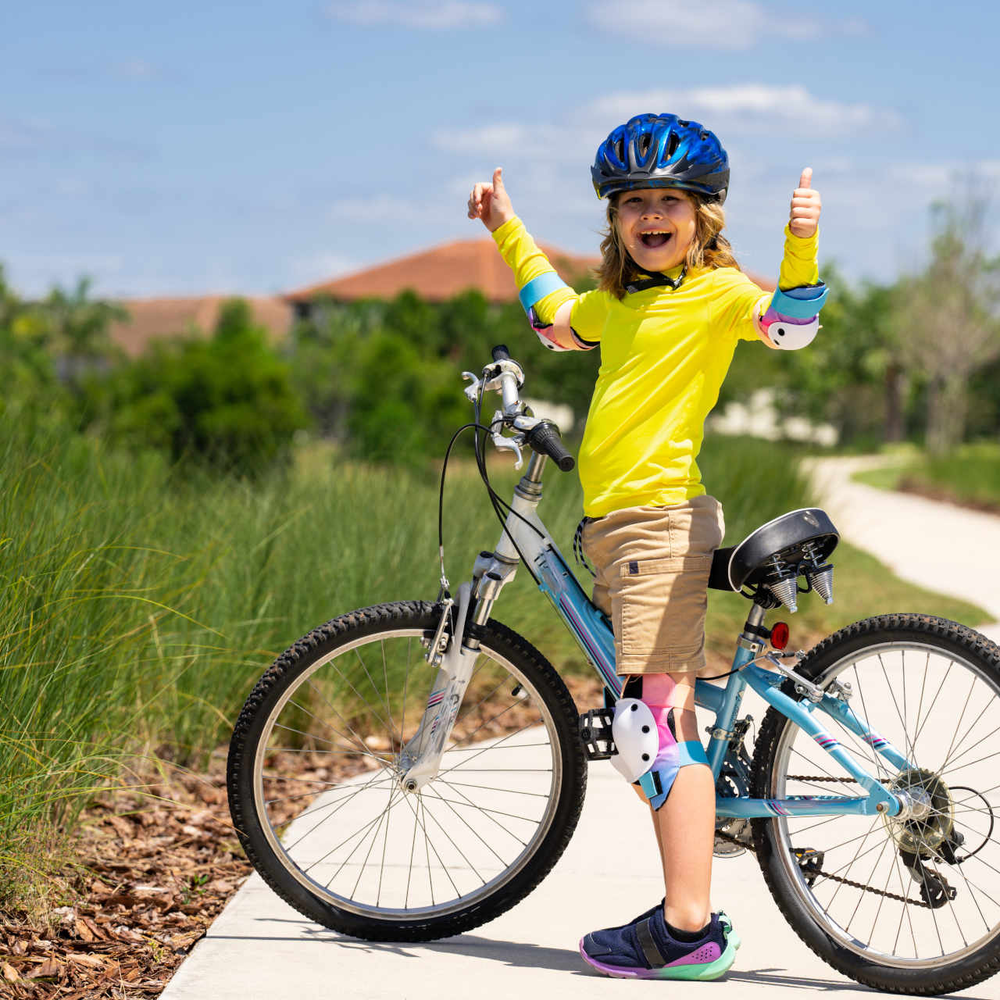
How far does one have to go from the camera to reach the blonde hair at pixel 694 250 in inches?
128

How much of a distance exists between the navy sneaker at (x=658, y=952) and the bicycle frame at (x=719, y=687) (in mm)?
289

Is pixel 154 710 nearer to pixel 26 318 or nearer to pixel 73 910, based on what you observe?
pixel 73 910

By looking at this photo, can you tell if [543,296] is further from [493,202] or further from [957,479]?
[957,479]

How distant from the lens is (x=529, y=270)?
366 centimetres

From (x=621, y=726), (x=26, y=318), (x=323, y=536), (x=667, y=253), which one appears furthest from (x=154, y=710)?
(x=26, y=318)

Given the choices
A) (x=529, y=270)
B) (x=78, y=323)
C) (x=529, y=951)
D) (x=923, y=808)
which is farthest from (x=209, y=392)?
(x=78, y=323)

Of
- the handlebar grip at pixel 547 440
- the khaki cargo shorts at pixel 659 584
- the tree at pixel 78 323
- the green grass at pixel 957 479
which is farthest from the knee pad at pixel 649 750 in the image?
the tree at pixel 78 323

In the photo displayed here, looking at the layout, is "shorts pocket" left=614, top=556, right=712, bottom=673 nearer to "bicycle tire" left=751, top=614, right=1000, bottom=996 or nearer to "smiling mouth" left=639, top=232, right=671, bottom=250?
"bicycle tire" left=751, top=614, right=1000, bottom=996

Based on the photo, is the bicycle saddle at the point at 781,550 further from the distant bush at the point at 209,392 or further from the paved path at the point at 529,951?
the distant bush at the point at 209,392

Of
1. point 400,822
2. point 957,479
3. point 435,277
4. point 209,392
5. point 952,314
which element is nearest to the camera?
point 400,822

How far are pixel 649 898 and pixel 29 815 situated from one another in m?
1.68

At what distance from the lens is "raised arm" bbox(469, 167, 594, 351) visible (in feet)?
11.7

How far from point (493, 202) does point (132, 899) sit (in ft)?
7.20

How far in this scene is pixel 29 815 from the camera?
11.4ft
